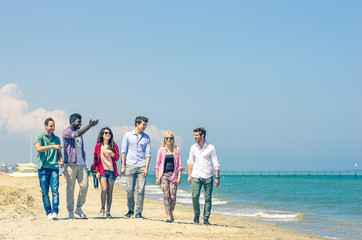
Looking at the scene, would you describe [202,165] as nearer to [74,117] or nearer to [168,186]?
[168,186]

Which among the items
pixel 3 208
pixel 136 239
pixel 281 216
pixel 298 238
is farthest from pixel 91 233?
pixel 281 216

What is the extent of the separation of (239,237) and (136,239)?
2.41 meters

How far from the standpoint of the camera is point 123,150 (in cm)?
925

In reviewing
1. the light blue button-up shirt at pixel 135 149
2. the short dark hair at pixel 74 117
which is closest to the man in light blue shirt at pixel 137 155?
the light blue button-up shirt at pixel 135 149

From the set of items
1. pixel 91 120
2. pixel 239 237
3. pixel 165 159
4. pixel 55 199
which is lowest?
pixel 239 237

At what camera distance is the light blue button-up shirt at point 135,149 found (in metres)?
9.14

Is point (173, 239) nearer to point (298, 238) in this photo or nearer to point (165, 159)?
point (165, 159)

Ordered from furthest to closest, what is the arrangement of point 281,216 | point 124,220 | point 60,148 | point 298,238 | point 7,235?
point 281,216 < point 298,238 < point 124,220 < point 60,148 < point 7,235

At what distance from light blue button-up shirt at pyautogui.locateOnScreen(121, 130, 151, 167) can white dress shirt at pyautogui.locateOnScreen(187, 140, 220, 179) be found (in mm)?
1027

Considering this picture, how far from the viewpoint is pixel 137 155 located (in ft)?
30.0

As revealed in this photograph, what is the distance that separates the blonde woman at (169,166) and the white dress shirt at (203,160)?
333mm

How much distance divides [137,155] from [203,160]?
1.45m

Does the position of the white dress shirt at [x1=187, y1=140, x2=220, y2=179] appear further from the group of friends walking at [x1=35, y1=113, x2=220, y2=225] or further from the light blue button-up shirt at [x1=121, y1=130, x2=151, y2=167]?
the light blue button-up shirt at [x1=121, y1=130, x2=151, y2=167]

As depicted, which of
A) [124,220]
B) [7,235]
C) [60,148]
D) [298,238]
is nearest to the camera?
[7,235]
